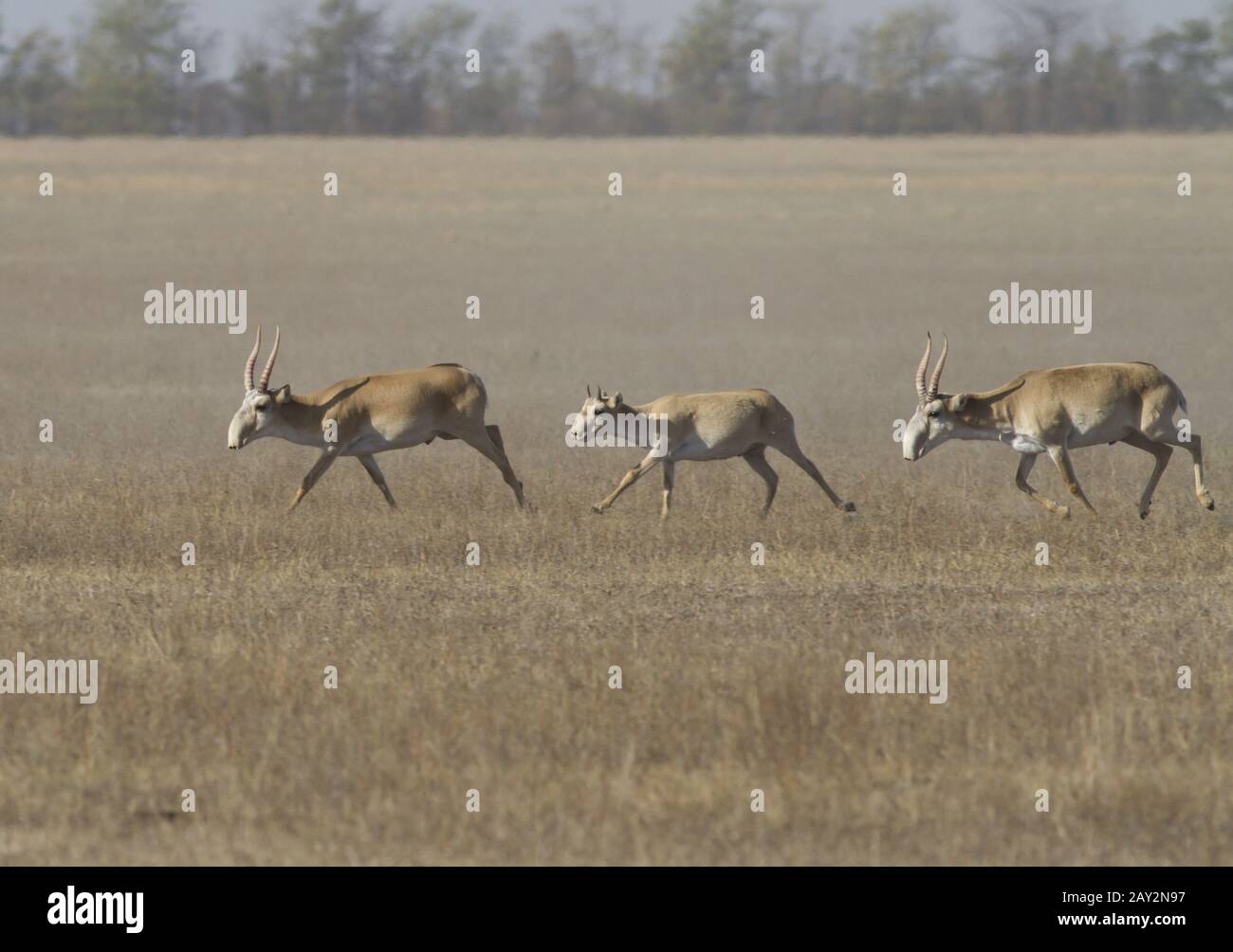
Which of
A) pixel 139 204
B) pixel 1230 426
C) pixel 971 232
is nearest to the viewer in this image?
pixel 1230 426

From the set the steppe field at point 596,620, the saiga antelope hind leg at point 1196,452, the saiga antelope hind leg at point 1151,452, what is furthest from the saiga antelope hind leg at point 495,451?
the saiga antelope hind leg at point 1196,452

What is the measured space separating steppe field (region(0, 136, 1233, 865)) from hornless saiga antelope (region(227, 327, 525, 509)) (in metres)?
0.47

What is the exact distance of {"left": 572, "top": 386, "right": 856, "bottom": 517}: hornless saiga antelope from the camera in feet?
47.1

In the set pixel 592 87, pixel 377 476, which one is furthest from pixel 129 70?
pixel 377 476

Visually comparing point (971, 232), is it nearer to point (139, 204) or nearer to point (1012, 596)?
point (139, 204)

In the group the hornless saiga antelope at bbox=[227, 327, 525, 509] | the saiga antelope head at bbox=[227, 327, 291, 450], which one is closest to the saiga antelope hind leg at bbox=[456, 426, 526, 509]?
the hornless saiga antelope at bbox=[227, 327, 525, 509]

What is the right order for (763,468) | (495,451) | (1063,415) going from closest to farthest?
(1063,415) → (763,468) → (495,451)

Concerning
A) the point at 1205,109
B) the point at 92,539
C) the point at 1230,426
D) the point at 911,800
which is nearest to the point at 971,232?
the point at 1205,109

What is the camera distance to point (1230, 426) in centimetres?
2095

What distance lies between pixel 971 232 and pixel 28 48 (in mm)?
36988

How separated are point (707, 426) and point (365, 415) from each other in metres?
2.47

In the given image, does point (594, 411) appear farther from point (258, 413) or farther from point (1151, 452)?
point (1151, 452)

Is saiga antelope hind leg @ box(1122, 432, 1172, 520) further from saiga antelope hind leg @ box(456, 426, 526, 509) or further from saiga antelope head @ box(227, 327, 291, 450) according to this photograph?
saiga antelope head @ box(227, 327, 291, 450)

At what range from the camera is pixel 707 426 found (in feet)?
47.3
